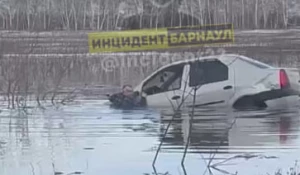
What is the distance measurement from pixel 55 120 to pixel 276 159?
6638 mm

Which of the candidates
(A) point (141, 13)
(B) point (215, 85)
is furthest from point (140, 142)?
(A) point (141, 13)

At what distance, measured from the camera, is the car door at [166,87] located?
60.6 feet

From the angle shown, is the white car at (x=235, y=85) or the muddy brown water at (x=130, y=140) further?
the white car at (x=235, y=85)

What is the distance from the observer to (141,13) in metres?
42.5

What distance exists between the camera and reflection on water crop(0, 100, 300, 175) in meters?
10.7

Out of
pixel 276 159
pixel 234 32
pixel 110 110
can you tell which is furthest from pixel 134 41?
pixel 276 159

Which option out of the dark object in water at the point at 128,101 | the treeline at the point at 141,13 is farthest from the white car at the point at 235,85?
the treeline at the point at 141,13

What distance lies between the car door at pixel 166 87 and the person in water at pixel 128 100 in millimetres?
179

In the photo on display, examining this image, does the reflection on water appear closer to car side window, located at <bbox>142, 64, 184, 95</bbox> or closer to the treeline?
car side window, located at <bbox>142, 64, 184, 95</bbox>

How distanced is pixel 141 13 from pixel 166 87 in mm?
23932

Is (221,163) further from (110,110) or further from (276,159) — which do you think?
(110,110)

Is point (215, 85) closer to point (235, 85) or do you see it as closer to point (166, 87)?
point (235, 85)

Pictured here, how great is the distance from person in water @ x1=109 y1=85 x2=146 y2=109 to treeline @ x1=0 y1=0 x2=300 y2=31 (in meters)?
19.7

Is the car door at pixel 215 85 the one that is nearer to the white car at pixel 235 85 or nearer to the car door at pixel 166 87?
the white car at pixel 235 85
